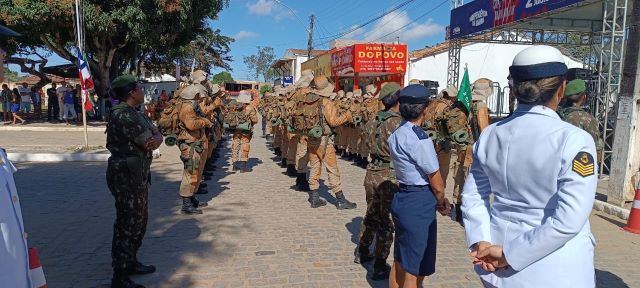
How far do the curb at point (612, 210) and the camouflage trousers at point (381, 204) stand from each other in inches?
172

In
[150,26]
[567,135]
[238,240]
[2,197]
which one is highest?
[150,26]

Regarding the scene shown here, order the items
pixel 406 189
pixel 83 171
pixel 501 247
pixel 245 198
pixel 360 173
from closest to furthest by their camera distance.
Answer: pixel 501 247
pixel 406 189
pixel 245 198
pixel 83 171
pixel 360 173

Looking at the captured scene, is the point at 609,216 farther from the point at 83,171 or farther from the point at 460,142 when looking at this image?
the point at 83,171

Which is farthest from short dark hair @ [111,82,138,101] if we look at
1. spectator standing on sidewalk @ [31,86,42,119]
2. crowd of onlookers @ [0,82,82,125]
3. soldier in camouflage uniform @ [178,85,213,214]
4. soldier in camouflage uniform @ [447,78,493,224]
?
spectator standing on sidewalk @ [31,86,42,119]

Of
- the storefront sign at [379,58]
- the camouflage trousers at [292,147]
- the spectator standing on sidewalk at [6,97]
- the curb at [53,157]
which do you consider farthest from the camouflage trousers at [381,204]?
the spectator standing on sidewalk at [6,97]

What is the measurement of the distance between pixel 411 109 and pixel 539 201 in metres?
1.59

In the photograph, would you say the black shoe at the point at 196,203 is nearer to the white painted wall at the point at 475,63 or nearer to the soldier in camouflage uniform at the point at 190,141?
the soldier in camouflage uniform at the point at 190,141

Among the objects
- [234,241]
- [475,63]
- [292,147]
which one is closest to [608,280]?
[234,241]

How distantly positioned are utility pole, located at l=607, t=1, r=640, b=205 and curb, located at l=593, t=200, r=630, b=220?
210 mm

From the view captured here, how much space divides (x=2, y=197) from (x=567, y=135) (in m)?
2.25

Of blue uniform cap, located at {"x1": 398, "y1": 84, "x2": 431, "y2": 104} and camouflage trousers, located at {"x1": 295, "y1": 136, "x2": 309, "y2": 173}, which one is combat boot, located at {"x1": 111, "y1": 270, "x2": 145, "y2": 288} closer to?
blue uniform cap, located at {"x1": 398, "y1": 84, "x2": 431, "y2": 104}

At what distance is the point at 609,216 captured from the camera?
668 cm

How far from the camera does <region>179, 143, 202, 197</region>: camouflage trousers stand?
6.23 metres

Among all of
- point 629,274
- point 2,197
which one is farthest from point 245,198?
point 2,197
